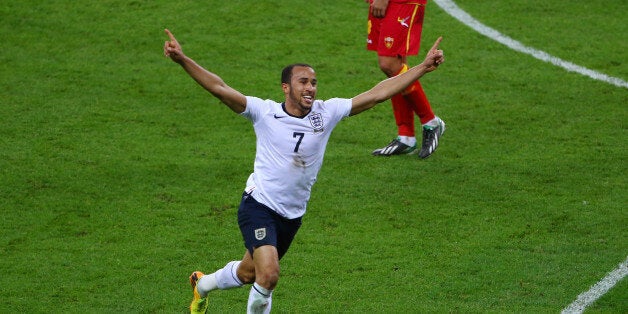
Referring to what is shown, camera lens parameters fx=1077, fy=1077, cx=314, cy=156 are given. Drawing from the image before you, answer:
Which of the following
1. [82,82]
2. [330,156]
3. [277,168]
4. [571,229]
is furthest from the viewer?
[82,82]

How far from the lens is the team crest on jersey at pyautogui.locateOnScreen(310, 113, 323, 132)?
7371 mm

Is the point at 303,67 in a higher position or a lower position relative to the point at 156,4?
higher

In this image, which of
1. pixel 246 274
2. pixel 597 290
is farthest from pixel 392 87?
pixel 597 290

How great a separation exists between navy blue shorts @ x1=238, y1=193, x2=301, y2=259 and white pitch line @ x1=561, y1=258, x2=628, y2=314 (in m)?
2.06

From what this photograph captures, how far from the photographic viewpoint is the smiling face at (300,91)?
7340 millimetres

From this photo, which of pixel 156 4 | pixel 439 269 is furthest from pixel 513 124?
pixel 156 4

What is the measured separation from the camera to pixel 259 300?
698 cm

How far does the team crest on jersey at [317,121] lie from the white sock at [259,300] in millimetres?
1164

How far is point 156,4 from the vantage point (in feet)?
48.0

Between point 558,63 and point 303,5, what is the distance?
11.6 ft

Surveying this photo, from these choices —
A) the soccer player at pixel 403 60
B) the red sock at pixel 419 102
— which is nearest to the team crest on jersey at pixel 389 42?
the soccer player at pixel 403 60

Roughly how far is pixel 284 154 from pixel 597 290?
8.62 ft

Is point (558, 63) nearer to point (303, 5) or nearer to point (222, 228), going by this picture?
point (303, 5)

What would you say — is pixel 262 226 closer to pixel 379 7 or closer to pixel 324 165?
pixel 324 165
